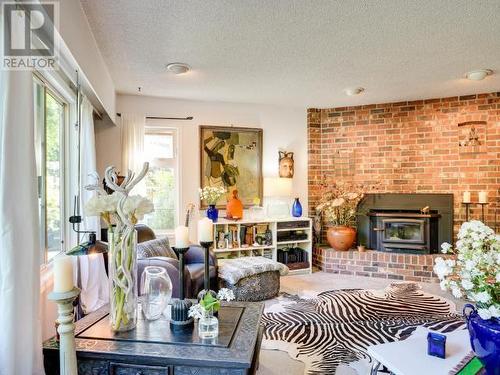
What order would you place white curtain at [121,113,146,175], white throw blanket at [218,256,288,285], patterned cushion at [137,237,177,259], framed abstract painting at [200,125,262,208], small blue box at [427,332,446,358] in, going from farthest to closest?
framed abstract painting at [200,125,262,208] < white curtain at [121,113,146,175] < white throw blanket at [218,256,288,285] < patterned cushion at [137,237,177,259] < small blue box at [427,332,446,358]

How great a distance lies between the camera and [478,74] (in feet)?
11.8

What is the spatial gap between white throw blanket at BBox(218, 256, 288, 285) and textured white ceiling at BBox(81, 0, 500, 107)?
205cm

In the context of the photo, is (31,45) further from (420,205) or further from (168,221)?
(420,205)

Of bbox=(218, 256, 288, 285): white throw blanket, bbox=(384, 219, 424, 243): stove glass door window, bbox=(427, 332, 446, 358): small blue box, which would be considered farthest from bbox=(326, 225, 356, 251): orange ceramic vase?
bbox=(427, 332, 446, 358): small blue box

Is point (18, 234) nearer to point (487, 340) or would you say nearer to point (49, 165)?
point (49, 165)

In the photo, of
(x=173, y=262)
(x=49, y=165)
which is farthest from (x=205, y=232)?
(x=49, y=165)

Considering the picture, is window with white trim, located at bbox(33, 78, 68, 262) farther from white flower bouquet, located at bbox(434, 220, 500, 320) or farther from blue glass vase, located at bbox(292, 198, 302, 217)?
blue glass vase, located at bbox(292, 198, 302, 217)

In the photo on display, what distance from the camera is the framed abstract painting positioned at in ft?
15.9

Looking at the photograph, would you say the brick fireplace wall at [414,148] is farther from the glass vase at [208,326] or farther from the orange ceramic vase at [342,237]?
the glass vase at [208,326]

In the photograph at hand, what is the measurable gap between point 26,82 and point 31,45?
0.48m

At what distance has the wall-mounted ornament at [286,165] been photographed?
5.08 metres

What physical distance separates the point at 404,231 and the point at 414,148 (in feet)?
3.92

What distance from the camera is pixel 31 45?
1.79 metres

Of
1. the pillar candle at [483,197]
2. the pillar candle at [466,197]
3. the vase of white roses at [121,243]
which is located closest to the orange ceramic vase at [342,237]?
the pillar candle at [466,197]
